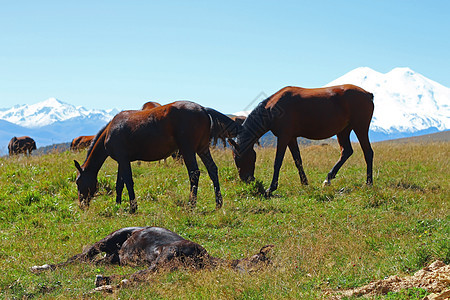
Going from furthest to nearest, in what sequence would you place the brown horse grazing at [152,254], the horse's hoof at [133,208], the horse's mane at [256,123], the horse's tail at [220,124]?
1. the horse's mane at [256,123]
2. the horse's tail at [220,124]
3. the horse's hoof at [133,208]
4. the brown horse grazing at [152,254]

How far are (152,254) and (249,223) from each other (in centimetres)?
281

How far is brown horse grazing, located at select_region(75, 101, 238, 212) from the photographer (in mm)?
10188

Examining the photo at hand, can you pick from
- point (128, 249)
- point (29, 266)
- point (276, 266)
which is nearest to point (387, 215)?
point (276, 266)

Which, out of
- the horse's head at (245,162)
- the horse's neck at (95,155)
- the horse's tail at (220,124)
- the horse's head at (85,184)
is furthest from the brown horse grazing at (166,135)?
the horse's head at (245,162)

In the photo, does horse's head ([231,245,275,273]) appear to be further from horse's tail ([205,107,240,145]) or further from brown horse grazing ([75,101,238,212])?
horse's tail ([205,107,240,145])

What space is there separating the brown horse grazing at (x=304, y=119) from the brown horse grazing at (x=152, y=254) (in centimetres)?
541

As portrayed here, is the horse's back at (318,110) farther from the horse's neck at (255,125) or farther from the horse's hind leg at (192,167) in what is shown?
the horse's hind leg at (192,167)

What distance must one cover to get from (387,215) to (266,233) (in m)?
2.43

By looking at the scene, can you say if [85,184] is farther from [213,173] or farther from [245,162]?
[245,162]

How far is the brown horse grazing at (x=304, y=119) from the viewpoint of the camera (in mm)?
12023

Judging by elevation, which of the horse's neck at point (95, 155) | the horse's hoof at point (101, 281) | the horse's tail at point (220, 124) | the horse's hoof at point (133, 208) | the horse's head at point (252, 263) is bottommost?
the horse's head at point (252, 263)

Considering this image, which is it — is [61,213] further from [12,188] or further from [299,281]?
[299,281]

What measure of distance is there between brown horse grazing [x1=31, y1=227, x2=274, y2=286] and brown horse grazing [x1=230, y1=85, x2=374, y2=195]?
213 inches

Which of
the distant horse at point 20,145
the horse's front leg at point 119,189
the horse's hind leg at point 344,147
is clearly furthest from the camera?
the distant horse at point 20,145
